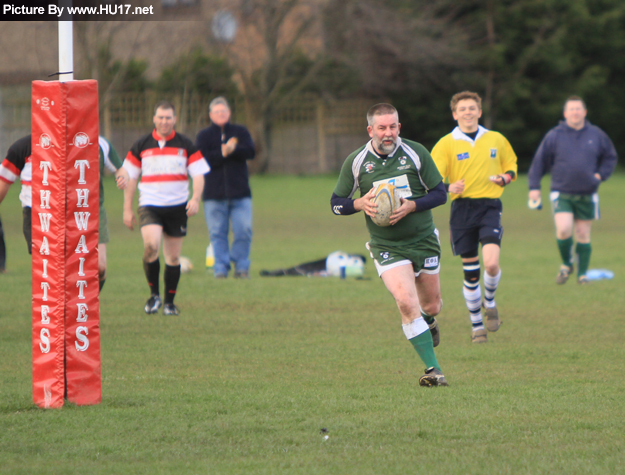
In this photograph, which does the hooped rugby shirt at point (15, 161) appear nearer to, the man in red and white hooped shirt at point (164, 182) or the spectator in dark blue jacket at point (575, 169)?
the man in red and white hooped shirt at point (164, 182)

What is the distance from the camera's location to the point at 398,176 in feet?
21.4

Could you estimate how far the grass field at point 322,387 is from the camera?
15.3 feet

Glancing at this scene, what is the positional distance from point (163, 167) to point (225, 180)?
3331 millimetres

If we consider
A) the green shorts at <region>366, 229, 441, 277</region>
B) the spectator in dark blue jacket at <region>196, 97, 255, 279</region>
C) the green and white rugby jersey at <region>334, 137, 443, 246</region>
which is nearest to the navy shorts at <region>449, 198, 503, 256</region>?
the green shorts at <region>366, 229, 441, 277</region>

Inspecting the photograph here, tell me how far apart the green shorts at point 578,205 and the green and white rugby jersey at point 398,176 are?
6.40m

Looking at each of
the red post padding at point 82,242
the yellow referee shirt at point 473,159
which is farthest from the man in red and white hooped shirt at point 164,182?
the red post padding at point 82,242

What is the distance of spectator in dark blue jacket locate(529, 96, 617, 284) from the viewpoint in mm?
12281

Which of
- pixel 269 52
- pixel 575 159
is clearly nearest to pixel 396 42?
pixel 269 52

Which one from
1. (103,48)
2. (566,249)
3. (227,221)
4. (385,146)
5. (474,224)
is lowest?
(566,249)

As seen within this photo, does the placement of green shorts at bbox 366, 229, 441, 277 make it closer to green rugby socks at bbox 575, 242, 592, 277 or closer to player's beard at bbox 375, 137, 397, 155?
player's beard at bbox 375, 137, 397, 155

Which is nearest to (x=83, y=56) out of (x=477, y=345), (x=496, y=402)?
(x=477, y=345)

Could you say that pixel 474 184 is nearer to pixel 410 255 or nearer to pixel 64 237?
pixel 410 255

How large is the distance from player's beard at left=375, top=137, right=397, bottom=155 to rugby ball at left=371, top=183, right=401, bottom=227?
279 millimetres

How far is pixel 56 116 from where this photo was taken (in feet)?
18.2
